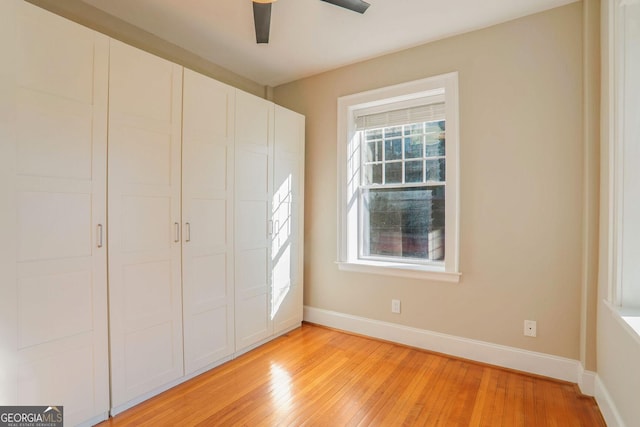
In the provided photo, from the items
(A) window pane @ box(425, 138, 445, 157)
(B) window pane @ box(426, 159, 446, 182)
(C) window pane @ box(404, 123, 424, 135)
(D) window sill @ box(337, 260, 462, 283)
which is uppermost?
(C) window pane @ box(404, 123, 424, 135)

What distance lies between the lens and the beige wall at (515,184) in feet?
7.57

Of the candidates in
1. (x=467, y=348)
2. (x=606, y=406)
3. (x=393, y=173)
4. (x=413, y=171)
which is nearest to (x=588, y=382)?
(x=606, y=406)

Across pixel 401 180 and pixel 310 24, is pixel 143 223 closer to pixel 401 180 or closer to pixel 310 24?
pixel 310 24

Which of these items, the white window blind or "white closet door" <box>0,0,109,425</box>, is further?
the white window blind

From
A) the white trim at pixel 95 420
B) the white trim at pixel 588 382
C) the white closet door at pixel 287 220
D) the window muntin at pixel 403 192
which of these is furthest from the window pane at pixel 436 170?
the white trim at pixel 95 420

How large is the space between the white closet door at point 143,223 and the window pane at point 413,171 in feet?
6.75

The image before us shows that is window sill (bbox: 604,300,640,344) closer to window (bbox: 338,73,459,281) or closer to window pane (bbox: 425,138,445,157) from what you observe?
window (bbox: 338,73,459,281)

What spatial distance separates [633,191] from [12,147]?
3.24 meters

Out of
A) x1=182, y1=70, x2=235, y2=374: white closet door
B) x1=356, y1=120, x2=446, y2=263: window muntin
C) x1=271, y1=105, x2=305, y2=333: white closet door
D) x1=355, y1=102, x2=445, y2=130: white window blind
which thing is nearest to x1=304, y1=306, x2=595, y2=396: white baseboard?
x1=271, y1=105, x2=305, y2=333: white closet door

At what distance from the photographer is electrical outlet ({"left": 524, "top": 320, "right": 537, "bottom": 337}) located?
242 centimetres

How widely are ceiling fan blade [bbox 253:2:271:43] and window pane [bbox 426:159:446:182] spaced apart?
5.86 ft

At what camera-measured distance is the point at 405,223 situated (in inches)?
123

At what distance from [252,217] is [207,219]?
1.56ft

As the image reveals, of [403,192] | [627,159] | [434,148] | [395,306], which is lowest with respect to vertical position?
[395,306]
